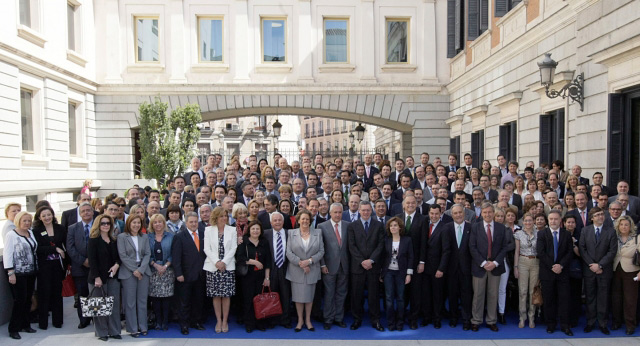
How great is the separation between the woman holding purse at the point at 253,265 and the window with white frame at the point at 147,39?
1635 centimetres

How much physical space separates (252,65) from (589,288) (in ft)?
56.2

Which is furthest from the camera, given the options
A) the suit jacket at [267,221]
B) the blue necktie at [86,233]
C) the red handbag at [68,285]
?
the suit jacket at [267,221]

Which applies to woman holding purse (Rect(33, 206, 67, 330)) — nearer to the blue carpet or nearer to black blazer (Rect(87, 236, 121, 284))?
black blazer (Rect(87, 236, 121, 284))

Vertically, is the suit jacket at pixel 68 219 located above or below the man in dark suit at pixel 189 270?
above

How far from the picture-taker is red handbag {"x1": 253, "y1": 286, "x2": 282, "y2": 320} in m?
7.62

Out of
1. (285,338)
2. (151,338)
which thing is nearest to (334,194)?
(285,338)

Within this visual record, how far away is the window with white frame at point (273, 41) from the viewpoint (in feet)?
73.5

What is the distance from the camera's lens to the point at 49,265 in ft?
25.4

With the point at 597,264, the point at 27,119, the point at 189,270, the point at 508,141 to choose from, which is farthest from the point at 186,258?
the point at 27,119

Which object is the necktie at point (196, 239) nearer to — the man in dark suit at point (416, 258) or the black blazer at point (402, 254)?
the black blazer at point (402, 254)

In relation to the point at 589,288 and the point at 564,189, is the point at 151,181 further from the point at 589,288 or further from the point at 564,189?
the point at 589,288

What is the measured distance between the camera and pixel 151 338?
751 centimetres

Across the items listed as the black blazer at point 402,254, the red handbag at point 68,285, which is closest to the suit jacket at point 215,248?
the red handbag at point 68,285

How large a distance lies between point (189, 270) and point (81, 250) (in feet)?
5.19
